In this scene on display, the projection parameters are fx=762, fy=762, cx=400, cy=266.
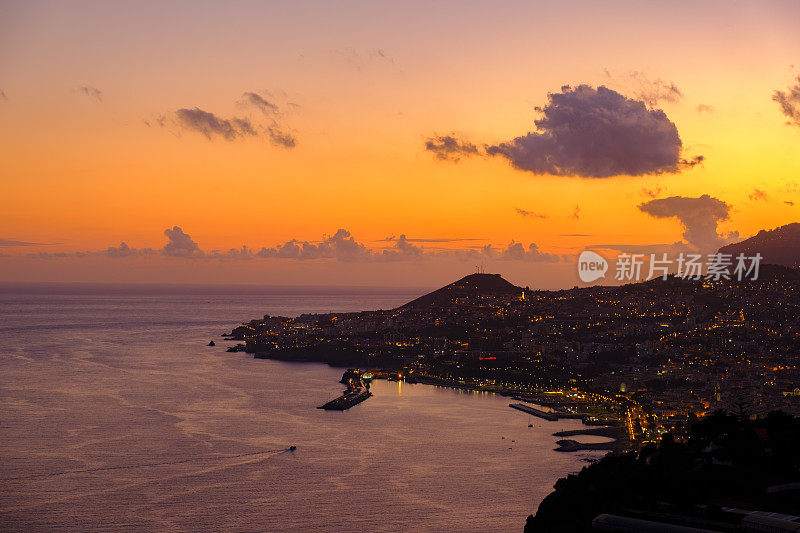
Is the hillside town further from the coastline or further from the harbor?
the harbor

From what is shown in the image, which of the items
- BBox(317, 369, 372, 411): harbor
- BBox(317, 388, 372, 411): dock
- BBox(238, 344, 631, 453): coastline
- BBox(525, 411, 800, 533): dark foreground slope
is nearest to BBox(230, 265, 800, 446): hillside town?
BBox(238, 344, 631, 453): coastline

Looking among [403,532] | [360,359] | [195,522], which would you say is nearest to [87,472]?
[195,522]

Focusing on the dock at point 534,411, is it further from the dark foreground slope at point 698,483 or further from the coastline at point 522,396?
the dark foreground slope at point 698,483

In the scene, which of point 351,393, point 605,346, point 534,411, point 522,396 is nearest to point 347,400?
point 351,393

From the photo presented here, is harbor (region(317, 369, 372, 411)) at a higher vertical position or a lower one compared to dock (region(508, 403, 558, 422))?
lower

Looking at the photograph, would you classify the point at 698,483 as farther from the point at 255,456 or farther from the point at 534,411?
the point at 534,411

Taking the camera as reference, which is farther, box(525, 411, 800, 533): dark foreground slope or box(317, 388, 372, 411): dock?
box(317, 388, 372, 411): dock

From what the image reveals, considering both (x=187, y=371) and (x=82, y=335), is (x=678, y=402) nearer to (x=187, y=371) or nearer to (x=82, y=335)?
(x=187, y=371)

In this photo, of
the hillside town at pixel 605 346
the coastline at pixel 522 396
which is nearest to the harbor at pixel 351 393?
the coastline at pixel 522 396
